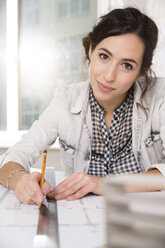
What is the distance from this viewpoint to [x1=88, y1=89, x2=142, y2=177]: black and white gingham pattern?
141 centimetres

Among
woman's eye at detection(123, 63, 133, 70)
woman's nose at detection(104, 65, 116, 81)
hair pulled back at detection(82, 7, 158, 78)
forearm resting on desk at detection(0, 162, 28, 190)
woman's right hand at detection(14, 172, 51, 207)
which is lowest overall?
forearm resting on desk at detection(0, 162, 28, 190)

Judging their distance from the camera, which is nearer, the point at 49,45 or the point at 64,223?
the point at 64,223

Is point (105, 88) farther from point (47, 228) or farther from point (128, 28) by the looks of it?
point (47, 228)

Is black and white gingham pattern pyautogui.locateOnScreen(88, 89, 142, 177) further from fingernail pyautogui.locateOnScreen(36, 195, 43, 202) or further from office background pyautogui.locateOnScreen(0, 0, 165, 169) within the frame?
office background pyautogui.locateOnScreen(0, 0, 165, 169)

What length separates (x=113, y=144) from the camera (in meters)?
1.41

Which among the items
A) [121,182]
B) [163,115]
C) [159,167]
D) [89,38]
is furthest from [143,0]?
[121,182]

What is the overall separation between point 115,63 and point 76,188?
0.55 meters

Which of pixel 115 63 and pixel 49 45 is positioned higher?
pixel 49 45

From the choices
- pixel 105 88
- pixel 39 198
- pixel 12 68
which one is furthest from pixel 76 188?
pixel 12 68

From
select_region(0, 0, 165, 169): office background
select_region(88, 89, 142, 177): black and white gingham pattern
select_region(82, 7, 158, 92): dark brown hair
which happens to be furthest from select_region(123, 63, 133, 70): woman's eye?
select_region(0, 0, 165, 169): office background

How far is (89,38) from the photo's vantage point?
55.4 inches

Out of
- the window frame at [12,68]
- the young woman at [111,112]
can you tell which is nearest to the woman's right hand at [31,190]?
the young woman at [111,112]

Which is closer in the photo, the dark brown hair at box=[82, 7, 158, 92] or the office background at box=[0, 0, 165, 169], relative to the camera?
the dark brown hair at box=[82, 7, 158, 92]

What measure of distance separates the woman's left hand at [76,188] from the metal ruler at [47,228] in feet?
0.18
